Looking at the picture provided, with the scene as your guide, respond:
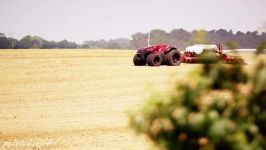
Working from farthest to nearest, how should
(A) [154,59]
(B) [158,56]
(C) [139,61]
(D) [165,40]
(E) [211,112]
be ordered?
(D) [165,40] < (C) [139,61] < (B) [158,56] < (A) [154,59] < (E) [211,112]

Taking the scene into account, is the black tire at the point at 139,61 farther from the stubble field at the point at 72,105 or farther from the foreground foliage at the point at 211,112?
the foreground foliage at the point at 211,112

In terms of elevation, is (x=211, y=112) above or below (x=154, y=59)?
above

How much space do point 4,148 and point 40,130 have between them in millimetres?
1477

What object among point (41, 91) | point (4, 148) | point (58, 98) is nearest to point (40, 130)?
point (4, 148)

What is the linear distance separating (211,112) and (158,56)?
835 inches

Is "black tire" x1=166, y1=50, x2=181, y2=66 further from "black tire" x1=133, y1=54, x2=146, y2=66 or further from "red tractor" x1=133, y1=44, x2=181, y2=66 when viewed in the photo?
"black tire" x1=133, y1=54, x2=146, y2=66

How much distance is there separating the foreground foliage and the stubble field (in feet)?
0.62

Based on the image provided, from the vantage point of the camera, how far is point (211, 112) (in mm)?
1852

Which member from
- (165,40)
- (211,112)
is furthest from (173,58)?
(165,40)

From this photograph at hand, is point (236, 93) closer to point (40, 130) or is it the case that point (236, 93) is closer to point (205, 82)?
point (205, 82)

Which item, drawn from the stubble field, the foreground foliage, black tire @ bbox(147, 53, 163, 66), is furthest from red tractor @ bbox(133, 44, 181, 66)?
the foreground foliage

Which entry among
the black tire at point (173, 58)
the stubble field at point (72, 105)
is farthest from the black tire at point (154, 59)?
the stubble field at point (72, 105)

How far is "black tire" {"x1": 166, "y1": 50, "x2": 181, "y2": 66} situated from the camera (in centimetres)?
2352

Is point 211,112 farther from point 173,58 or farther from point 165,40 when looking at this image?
point 165,40
